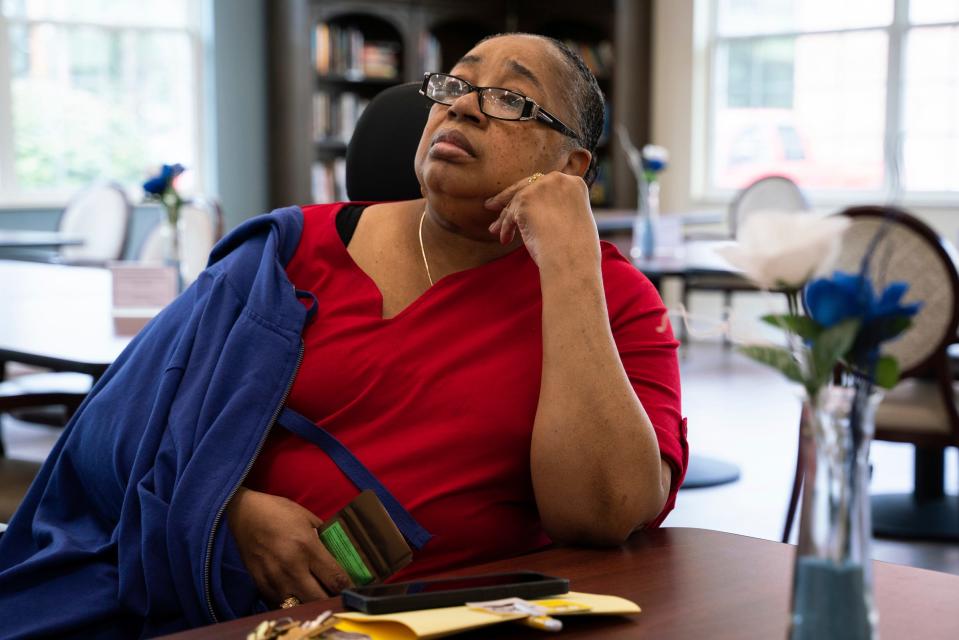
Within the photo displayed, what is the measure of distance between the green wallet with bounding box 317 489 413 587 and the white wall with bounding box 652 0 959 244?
6.67 metres

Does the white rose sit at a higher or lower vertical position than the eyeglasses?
lower

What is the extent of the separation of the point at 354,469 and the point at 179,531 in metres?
0.20

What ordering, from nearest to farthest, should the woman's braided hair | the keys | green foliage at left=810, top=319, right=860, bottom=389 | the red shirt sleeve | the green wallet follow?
green foliage at left=810, top=319, right=860, bottom=389 < the keys < the green wallet < the red shirt sleeve < the woman's braided hair

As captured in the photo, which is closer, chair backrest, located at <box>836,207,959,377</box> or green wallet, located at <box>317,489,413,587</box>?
green wallet, located at <box>317,489,413,587</box>

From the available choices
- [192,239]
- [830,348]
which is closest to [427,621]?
[830,348]

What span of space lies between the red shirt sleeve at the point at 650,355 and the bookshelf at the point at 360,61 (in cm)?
608

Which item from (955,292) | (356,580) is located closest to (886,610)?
(356,580)

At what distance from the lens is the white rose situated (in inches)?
28.8

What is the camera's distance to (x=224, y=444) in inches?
50.8

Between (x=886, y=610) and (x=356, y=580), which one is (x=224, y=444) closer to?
(x=356, y=580)

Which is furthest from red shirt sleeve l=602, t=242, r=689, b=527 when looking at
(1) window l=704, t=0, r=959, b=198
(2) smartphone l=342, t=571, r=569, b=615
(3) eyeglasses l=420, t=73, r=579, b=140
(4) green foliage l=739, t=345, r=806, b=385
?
(1) window l=704, t=0, r=959, b=198

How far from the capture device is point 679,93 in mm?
7734

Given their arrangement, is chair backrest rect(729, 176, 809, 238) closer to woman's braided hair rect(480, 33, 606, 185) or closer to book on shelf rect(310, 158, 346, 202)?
book on shelf rect(310, 158, 346, 202)

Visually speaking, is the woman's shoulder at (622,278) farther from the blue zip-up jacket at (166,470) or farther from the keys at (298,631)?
the keys at (298,631)
